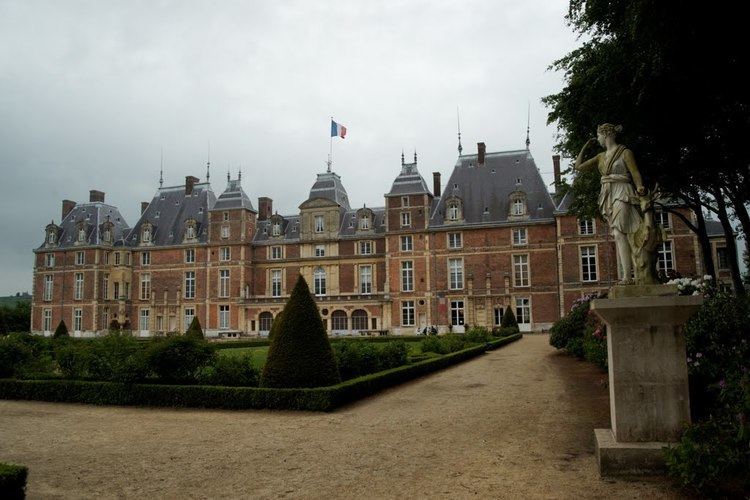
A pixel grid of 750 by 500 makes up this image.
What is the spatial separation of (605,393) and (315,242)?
3625cm

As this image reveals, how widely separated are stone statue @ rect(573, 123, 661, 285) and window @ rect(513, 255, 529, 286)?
3325cm

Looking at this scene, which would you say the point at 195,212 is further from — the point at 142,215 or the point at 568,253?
the point at 568,253

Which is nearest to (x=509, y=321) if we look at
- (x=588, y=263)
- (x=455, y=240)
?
(x=588, y=263)

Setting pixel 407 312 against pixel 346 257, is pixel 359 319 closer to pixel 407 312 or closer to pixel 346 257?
pixel 407 312

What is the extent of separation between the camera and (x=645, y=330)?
243 inches

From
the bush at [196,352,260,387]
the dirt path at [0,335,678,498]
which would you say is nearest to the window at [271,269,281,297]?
the dirt path at [0,335,678,498]

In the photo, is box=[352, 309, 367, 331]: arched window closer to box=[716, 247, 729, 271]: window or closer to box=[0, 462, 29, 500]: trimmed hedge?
box=[716, 247, 729, 271]: window

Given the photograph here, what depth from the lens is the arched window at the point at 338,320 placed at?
43531 mm

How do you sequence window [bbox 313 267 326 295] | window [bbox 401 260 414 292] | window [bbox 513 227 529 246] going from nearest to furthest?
window [bbox 513 227 529 246]
window [bbox 401 260 414 292]
window [bbox 313 267 326 295]

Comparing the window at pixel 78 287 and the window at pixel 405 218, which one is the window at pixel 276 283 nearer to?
the window at pixel 405 218

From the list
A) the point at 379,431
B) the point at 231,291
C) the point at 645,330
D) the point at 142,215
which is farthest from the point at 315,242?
the point at 645,330

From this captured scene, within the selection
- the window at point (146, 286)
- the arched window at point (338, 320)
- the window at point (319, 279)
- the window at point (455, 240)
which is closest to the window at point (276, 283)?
the window at point (319, 279)

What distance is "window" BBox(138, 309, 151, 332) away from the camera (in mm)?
49531

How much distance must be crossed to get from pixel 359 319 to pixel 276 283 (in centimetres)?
835
